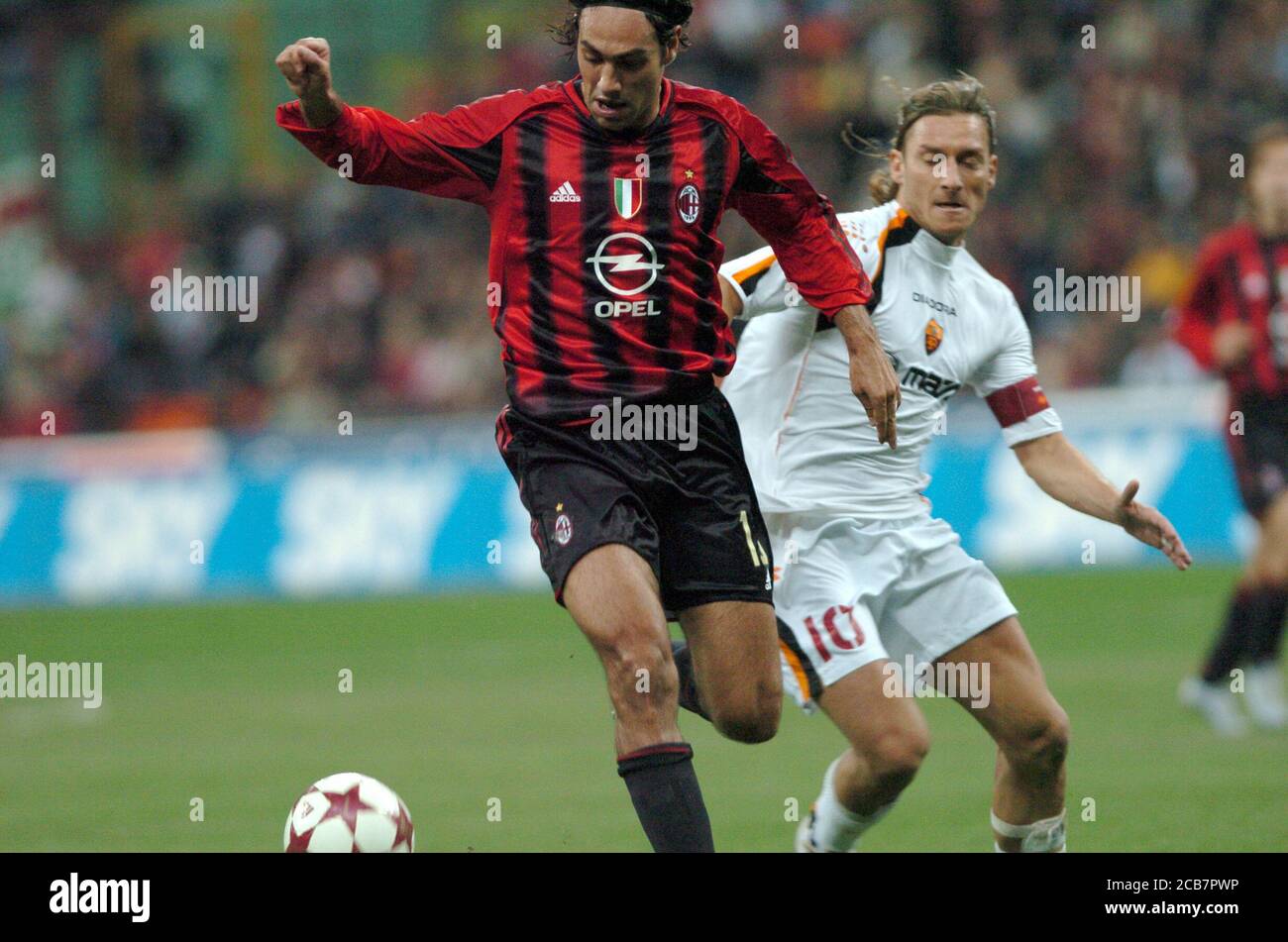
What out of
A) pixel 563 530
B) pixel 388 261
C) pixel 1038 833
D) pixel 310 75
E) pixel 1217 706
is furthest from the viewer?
pixel 388 261

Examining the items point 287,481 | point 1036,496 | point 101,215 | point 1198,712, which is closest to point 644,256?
point 1198,712

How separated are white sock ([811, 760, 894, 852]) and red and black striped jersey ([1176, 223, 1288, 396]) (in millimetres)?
4337

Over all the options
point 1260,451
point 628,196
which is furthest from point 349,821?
point 1260,451

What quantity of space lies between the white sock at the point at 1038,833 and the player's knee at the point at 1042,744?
0.19 metres

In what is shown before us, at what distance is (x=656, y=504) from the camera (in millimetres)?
4980

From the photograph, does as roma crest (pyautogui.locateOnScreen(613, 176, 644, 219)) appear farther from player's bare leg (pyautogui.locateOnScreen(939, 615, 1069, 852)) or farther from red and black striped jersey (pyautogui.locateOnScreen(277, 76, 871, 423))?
player's bare leg (pyautogui.locateOnScreen(939, 615, 1069, 852))

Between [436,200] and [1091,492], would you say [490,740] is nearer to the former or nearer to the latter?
[1091,492]

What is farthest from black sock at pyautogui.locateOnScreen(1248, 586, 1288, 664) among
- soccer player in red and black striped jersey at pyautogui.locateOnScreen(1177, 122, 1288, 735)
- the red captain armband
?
the red captain armband

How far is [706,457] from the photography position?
509 cm

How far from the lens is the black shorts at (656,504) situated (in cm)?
485

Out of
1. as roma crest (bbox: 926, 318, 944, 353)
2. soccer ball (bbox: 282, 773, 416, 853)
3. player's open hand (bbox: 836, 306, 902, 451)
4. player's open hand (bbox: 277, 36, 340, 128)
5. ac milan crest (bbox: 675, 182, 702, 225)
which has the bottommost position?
soccer ball (bbox: 282, 773, 416, 853)

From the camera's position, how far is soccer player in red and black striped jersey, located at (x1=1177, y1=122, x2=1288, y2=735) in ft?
28.2

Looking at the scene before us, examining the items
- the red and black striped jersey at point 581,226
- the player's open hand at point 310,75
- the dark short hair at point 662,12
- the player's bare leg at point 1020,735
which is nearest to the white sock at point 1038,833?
the player's bare leg at point 1020,735

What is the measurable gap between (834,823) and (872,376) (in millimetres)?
1352
